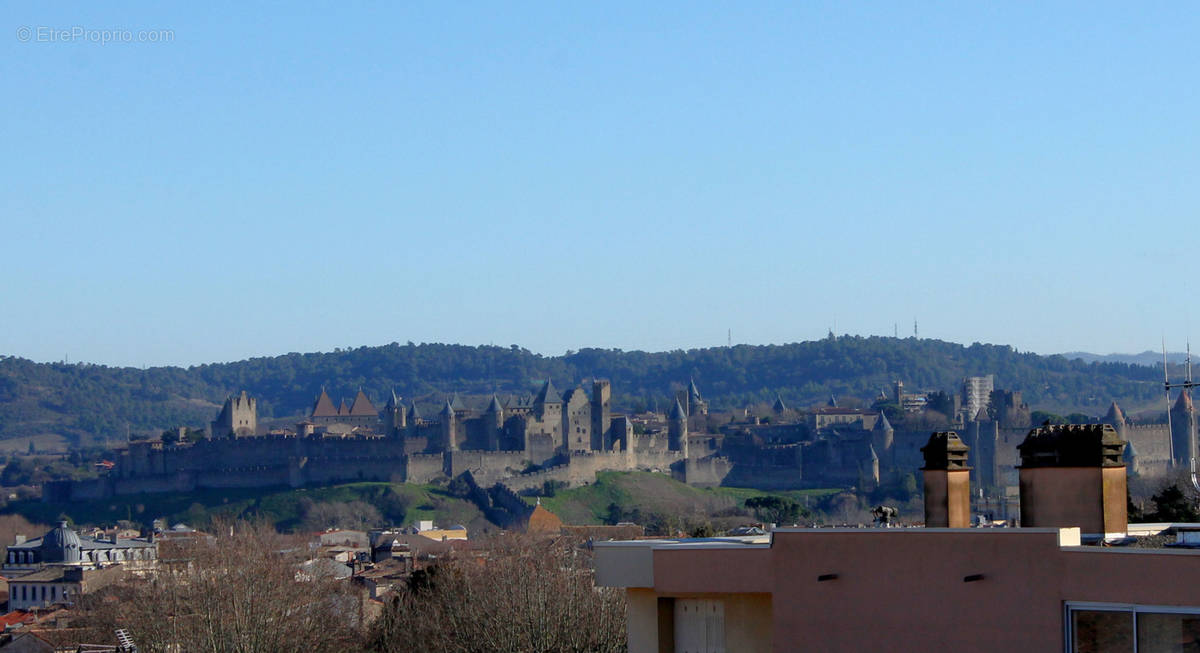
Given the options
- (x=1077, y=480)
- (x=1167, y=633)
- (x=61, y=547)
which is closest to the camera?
(x=1167, y=633)

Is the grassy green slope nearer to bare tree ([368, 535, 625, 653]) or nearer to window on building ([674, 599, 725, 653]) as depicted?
bare tree ([368, 535, 625, 653])

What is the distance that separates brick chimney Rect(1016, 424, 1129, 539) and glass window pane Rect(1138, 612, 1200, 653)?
1.96 metres

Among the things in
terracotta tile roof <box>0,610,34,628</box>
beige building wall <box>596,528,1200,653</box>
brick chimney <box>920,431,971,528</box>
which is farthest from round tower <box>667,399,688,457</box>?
beige building wall <box>596,528,1200,653</box>

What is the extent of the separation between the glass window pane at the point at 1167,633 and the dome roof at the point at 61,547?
56.6m

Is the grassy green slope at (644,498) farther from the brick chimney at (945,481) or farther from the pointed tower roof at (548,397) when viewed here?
the brick chimney at (945,481)

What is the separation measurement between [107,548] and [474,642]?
39.9 meters

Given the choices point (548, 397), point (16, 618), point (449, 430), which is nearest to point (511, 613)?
point (16, 618)

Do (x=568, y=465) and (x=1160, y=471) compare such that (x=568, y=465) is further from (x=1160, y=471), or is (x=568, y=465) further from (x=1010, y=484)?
(x=1160, y=471)

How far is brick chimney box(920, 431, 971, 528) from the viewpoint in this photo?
1119 centimetres

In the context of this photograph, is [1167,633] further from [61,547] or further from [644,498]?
[644,498]

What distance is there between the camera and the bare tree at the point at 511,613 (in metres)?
26.2

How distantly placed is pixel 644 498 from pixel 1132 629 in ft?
262

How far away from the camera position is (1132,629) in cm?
815

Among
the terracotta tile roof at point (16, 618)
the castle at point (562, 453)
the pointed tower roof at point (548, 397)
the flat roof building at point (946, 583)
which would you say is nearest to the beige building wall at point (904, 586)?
the flat roof building at point (946, 583)
